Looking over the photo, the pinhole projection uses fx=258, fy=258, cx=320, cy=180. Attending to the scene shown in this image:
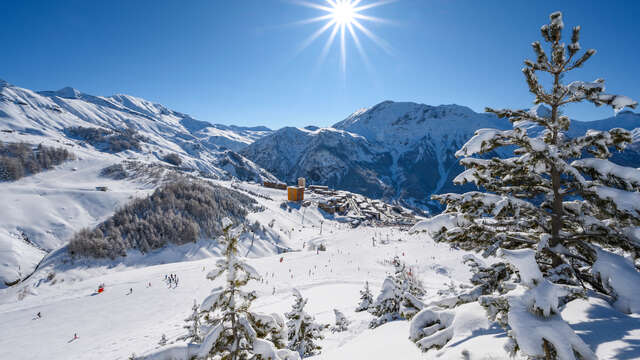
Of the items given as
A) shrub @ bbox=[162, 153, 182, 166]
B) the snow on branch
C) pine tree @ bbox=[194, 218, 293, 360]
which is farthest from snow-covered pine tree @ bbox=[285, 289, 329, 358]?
shrub @ bbox=[162, 153, 182, 166]

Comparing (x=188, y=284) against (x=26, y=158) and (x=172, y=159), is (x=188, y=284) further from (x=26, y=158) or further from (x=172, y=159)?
(x=172, y=159)

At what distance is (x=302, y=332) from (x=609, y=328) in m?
8.43

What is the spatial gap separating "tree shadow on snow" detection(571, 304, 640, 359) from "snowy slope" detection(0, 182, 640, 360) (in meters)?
0.01

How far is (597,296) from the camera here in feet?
15.0

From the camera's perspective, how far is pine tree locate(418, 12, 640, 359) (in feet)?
12.6

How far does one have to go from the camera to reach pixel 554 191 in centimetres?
473

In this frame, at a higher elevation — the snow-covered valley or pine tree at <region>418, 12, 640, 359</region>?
pine tree at <region>418, 12, 640, 359</region>

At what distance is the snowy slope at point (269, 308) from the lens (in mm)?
4102

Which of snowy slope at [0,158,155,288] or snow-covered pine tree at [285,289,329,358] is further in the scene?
snowy slope at [0,158,155,288]

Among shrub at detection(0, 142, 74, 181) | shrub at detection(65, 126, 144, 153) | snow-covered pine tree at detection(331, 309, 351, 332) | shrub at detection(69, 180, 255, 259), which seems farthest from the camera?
shrub at detection(65, 126, 144, 153)

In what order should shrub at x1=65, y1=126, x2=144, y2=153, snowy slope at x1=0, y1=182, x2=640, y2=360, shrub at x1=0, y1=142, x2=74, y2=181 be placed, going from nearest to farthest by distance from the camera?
snowy slope at x1=0, y1=182, x2=640, y2=360
shrub at x1=0, y1=142, x2=74, y2=181
shrub at x1=65, y1=126, x2=144, y2=153

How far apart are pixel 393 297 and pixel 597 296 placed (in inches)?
250

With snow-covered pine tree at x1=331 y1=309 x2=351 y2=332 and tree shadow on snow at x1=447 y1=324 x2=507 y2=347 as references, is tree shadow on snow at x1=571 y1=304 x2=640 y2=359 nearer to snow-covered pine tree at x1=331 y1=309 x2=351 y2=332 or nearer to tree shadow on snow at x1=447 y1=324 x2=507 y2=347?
tree shadow on snow at x1=447 y1=324 x2=507 y2=347

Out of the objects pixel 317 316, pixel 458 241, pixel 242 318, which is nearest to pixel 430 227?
pixel 458 241
